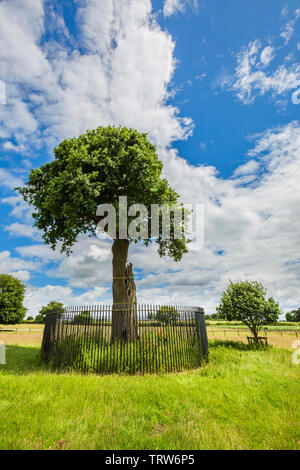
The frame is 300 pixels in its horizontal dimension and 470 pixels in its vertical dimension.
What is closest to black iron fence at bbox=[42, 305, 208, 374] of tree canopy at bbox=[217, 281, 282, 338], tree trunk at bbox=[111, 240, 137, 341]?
tree trunk at bbox=[111, 240, 137, 341]

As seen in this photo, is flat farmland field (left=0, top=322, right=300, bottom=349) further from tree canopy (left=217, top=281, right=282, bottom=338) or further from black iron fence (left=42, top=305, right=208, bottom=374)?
tree canopy (left=217, top=281, right=282, bottom=338)

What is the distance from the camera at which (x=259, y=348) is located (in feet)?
51.6

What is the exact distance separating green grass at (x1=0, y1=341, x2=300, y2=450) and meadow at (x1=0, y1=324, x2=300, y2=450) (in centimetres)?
Answer: 2

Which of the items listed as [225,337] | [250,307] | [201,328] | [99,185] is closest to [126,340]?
[201,328]

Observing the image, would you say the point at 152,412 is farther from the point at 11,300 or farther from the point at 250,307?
the point at 11,300

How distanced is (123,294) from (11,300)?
49.9 m

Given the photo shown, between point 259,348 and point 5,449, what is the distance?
1613 centimetres

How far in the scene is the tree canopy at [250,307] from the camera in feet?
60.5

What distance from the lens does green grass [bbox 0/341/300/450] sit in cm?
433

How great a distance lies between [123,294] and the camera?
549 inches

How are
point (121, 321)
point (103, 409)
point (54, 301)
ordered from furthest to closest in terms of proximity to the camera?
point (54, 301)
point (121, 321)
point (103, 409)

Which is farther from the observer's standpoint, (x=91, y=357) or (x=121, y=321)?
(x=121, y=321)
